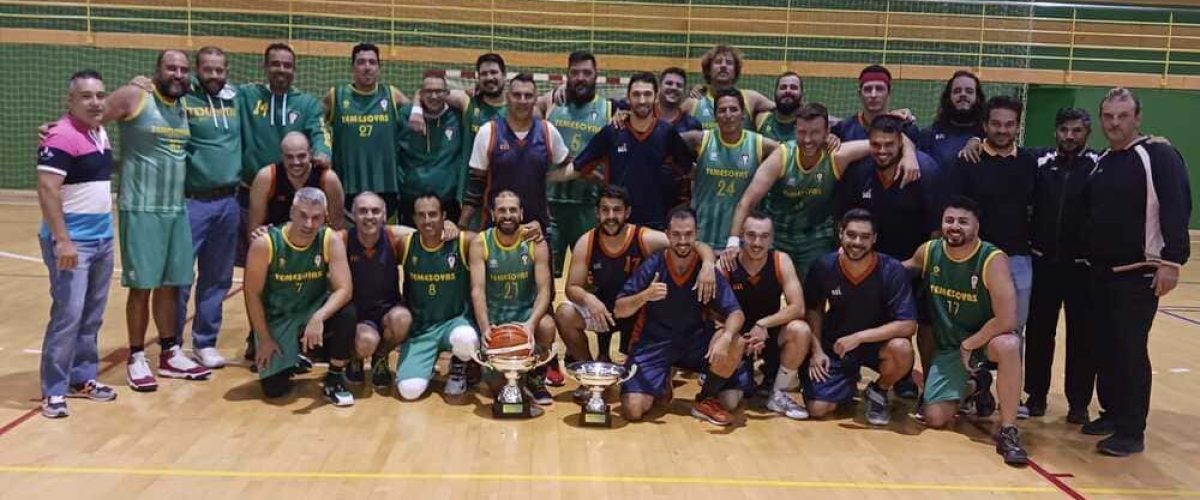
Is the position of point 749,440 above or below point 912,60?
below

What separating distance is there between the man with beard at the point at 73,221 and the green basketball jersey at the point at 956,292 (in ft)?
14.2

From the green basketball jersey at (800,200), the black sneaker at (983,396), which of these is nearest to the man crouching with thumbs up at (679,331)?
the green basketball jersey at (800,200)

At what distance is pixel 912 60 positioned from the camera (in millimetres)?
15406

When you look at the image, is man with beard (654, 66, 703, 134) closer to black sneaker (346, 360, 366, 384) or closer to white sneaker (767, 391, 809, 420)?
white sneaker (767, 391, 809, 420)

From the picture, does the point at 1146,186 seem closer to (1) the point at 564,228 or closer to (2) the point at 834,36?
(1) the point at 564,228

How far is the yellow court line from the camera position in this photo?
4074 millimetres

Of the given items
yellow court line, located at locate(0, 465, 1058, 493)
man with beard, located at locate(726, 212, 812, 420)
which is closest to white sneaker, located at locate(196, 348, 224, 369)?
yellow court line, located at locate(0, 465, 1058, 493)

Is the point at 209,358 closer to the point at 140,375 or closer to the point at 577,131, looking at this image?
the point at 140,375

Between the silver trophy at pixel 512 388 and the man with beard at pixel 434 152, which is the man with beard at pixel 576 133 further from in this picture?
the silver trophy at pixel 512 388

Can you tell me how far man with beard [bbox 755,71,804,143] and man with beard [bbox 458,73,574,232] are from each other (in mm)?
1588

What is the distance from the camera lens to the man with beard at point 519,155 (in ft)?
19.2

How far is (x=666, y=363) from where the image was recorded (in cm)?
526

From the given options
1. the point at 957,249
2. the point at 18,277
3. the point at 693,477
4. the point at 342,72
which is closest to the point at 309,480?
the point at 693,477

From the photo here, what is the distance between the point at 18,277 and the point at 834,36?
11.8 metres
